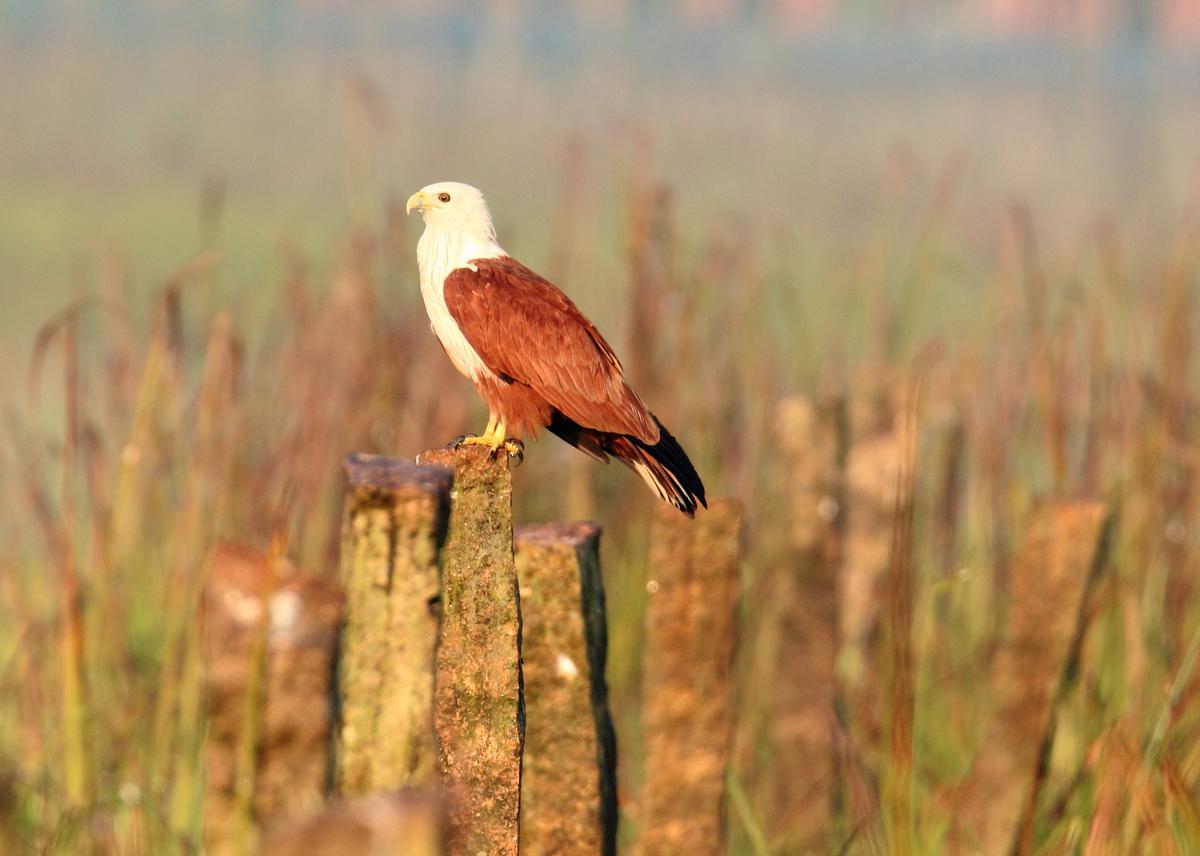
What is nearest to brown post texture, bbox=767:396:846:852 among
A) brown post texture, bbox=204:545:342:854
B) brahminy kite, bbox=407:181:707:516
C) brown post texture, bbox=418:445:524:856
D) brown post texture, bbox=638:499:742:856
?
brown post texture, bbox=638:499:742:856

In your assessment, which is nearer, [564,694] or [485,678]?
[485,678]

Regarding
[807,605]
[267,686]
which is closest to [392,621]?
[267,686]

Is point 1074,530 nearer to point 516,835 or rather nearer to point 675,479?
A: point 675,479

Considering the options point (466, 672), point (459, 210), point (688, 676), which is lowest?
point (688, 676)

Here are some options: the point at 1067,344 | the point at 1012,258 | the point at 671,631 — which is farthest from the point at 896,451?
the point at 671,631

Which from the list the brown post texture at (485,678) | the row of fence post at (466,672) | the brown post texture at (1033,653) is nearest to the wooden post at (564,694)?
the row of fence post at (466,672)

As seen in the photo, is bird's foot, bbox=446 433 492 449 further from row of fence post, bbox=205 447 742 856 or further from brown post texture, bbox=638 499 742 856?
brown post texture, bbox=638 499 742 856

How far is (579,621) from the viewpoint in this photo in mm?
2584

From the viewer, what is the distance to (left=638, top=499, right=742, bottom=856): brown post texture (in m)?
3.16

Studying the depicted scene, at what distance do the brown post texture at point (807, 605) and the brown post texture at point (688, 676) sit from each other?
1381mm

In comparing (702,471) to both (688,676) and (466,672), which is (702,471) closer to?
(688,676)

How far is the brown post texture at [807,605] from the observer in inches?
181

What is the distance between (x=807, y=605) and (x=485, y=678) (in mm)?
2554

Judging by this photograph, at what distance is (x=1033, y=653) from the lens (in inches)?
146
